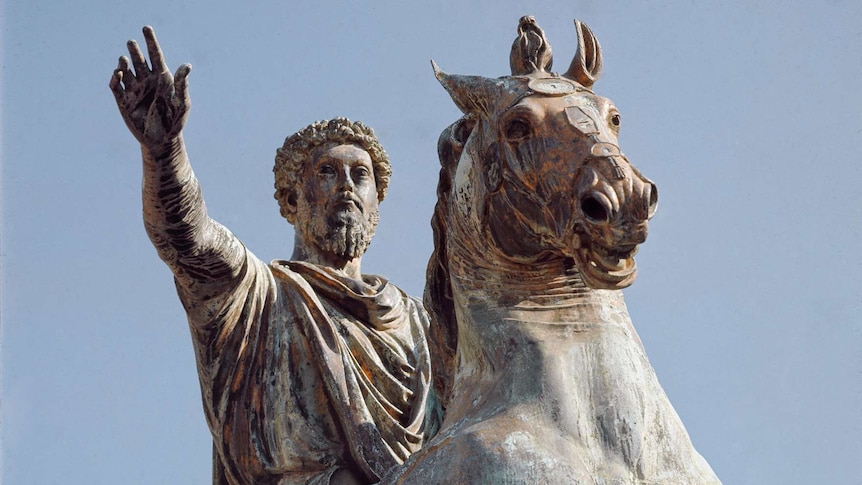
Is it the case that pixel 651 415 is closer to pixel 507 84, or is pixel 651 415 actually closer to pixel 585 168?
pixel 585 168

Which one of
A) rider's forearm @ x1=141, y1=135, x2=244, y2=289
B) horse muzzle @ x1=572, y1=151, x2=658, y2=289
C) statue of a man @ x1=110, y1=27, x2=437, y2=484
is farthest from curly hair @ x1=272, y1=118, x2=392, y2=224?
horse muzzle @ x1=572, y1=151, x2=658, y2=289

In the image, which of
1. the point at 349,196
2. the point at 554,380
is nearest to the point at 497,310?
the point at 554,380

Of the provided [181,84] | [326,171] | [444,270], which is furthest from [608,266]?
[326,171]

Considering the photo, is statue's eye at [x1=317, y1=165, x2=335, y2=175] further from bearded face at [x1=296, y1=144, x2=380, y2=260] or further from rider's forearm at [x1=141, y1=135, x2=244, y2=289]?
rider's forearm at [x1=141, y1=135, x2=244, y2=289]

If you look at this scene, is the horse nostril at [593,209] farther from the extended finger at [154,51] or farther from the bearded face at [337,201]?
the bearded face at [337,201]

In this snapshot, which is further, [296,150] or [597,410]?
[296,150]

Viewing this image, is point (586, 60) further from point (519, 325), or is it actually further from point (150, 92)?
point (150, 92)

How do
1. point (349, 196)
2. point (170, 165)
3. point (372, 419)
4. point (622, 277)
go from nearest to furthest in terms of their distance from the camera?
point (622, 277)
point (170, 165)
point (372, 419)
point (349, 196)

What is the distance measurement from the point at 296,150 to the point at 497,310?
3.95 m

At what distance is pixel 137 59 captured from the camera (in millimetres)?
10086

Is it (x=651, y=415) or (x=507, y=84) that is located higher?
(x=507, y=84)

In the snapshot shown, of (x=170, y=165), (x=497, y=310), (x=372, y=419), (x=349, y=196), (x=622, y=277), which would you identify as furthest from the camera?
(x=349, y=196)

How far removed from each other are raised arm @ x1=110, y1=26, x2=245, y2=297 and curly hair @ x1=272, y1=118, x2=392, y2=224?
1722mm

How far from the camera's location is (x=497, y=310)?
379 inches
